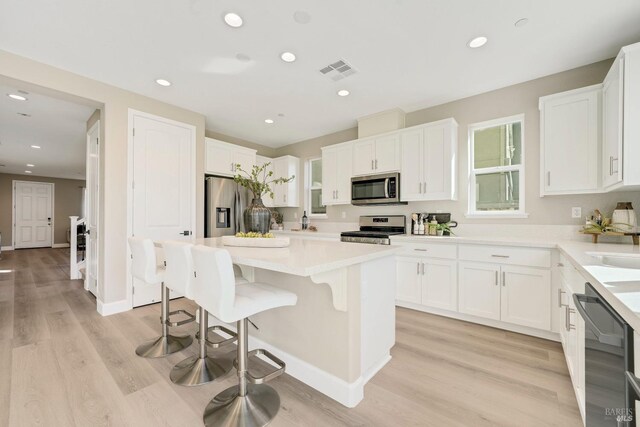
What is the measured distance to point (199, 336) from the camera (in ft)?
6.57

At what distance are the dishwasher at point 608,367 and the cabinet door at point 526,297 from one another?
58.4 inches

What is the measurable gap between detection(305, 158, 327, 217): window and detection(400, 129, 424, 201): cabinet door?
6.50 ft

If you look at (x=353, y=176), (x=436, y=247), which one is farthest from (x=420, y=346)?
(x=353, y=176)

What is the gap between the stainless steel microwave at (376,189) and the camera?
3693 millimetres

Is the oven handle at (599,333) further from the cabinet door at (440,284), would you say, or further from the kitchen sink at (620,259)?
the cabinet door at (440,284)

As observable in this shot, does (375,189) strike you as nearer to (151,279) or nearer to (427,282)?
(427,282)

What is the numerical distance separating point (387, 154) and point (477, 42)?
1640mm

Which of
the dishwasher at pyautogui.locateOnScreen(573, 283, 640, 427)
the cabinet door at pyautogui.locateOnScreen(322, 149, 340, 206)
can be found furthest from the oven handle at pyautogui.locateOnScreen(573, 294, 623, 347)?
the cabinet door at pyautogui.locateOnScreen(322, 149, 340, 206)

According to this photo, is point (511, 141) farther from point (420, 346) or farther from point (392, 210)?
point (420, 346)

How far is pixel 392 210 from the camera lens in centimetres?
406

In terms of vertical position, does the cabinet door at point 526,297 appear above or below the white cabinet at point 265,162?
below

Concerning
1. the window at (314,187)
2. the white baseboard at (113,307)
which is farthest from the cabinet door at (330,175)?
the white baseboard at (113,307)

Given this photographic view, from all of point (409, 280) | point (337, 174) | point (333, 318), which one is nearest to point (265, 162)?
point (337, 174)

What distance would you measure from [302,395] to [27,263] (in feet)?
26.5
